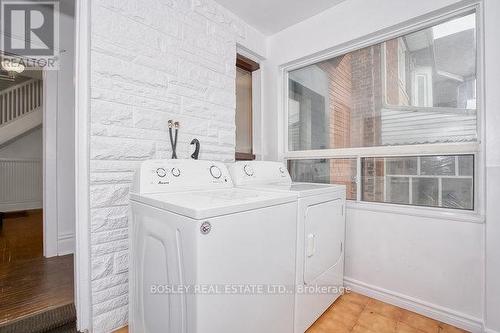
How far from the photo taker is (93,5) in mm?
1368

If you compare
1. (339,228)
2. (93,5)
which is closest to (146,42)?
(93,5)

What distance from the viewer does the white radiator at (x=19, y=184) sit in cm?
433

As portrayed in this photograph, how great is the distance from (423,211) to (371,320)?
803mm

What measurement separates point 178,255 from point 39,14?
277cm

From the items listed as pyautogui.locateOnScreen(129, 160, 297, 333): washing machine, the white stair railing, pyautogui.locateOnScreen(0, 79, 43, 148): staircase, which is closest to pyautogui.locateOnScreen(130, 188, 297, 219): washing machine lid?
pyautogui.locateOnScreen(129, 160, 297, 333): washing machine

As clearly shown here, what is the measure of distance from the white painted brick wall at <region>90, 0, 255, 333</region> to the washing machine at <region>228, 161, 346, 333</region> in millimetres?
482

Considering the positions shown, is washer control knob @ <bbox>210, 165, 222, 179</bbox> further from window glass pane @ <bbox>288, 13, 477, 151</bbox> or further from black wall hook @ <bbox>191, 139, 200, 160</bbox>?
window glass pane @ <bbox>288, 13, 477, 151</bbox>

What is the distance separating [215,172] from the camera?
159cm

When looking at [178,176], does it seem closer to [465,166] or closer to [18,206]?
[465,166]

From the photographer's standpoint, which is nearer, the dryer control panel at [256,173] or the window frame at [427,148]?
the window frame at [427,148]

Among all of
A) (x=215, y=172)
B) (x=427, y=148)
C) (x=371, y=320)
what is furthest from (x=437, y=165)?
(x=215, y=172)

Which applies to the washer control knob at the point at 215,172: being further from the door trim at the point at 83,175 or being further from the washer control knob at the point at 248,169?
the door trim at the point at 83,175

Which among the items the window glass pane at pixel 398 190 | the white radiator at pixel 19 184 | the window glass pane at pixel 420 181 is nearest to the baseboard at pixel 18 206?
the white radiator at pixel 19 184

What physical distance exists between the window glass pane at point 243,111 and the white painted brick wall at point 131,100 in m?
0.49
